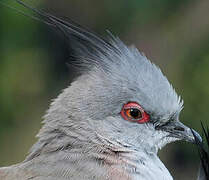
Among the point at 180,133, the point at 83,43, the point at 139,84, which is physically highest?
the point at 83,43

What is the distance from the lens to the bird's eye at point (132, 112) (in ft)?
12.3

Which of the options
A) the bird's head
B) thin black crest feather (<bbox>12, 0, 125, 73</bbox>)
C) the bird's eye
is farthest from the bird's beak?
thin black crest feather (<bbox>12, 0, 125, 73</bbox>)

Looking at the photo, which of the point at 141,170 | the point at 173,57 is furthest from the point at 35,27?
the point at 141,170

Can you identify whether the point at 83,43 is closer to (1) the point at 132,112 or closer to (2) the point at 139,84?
(2) the point at 139,84

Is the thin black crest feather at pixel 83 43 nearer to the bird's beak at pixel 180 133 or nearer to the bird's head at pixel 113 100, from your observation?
the bird's head at pixel 113 100

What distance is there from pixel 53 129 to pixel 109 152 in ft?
1.38

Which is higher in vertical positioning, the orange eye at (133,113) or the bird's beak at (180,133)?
the orange eye at (133,113)

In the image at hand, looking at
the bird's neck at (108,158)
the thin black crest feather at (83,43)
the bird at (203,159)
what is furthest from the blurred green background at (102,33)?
the bird's neck at (108,158)

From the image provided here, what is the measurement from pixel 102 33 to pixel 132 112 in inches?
136

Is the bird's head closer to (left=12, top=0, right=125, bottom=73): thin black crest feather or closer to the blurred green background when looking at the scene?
(left=12, top=0, right=125, bottom=73): thin black crest feather

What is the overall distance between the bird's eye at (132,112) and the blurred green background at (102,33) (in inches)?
123

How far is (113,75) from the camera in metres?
3.76

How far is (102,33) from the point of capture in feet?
23.2

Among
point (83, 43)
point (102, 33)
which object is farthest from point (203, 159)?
point (102, 33)
